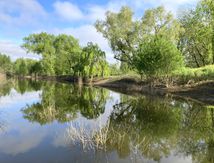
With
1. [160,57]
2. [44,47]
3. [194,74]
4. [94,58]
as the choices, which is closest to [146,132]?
[160,57]

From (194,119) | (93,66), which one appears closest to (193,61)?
(93,66)

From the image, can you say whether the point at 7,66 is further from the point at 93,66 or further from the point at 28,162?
the point at 28,162

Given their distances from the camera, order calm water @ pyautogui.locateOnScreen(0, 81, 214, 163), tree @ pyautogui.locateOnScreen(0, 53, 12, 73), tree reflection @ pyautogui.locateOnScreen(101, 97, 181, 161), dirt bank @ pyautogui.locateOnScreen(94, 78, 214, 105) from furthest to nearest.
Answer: tree @ pyautogui.locateOnScreen(0, 53, 12, 73) < dirt bank @ pyautogui.locateOnScreen(94, 78, 214, 105) < tree reflection @ pyautogui.locateOnScreen(101, 97, 181, 161) < calm water @ pyautogui.locateOnScreen(0, 81, 214, 163)

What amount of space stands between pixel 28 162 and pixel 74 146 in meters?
2.22

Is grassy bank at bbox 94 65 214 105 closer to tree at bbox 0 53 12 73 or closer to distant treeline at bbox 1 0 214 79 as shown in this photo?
distant treeline at bbox 1 0 214 79

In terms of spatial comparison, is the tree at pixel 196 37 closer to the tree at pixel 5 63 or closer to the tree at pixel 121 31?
the tree at pixel 121 31

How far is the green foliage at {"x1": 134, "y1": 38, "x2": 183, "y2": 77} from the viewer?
3725 cm

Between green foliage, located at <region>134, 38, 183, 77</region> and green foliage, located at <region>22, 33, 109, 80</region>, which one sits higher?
green foliage, located at <region>22, 33, 109, 80</region>

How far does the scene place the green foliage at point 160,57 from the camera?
3725 cm

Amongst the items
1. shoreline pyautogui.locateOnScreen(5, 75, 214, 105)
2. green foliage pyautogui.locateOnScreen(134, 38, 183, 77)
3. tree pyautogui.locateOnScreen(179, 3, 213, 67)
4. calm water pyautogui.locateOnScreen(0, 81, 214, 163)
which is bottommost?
calm water pyautogui.locateOnScreen(0, 81, 214, 163)

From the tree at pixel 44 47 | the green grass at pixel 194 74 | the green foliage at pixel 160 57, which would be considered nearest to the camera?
the green grass at pixel 194 74

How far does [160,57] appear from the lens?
37.8m

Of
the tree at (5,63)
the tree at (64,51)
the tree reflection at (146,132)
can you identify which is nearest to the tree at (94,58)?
the tree at (64,51)

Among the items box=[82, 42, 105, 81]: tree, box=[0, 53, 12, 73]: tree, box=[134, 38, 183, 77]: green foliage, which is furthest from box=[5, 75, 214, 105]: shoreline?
box=[0, 53, 12, 73]: tree
